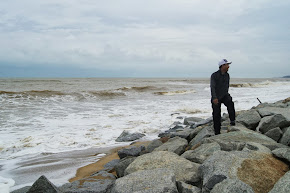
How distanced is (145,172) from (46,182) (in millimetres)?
1235

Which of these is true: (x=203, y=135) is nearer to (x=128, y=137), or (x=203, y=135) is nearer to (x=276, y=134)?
(x=276, y=134)

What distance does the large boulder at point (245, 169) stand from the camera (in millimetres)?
2615

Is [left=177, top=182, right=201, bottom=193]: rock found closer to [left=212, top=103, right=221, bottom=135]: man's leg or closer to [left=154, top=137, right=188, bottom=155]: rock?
[left=154, top=137, right=188, bottom=155]: rock

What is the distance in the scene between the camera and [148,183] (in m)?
2.71

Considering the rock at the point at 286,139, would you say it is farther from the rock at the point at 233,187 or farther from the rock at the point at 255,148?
the rock at the point at 233,187

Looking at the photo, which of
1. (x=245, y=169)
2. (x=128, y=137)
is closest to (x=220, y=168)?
(x=245, y=169)

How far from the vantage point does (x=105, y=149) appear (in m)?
6.52

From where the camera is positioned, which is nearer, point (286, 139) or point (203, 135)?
point (286, 139)

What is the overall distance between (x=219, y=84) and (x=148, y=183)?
3.25 metres

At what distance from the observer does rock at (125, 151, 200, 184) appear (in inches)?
120

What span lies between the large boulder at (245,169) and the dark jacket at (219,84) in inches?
85.8

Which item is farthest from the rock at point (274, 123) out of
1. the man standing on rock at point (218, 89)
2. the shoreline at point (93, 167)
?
the shoreline at point (93, 167)

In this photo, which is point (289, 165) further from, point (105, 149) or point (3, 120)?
point (3, 120)

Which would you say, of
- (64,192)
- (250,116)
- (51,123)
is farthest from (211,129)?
(51,123)
